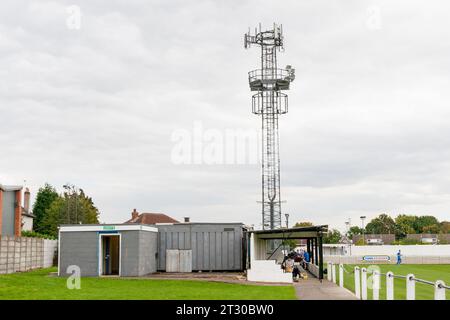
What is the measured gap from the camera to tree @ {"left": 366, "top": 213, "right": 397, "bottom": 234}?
131875mm

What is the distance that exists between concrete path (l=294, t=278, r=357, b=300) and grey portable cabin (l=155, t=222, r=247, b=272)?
9216mm

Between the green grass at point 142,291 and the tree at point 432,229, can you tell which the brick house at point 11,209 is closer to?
the green grass at point 142,291

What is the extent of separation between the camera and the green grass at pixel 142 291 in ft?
61.0

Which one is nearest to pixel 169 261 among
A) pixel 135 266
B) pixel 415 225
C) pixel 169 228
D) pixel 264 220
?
pixel 169 228

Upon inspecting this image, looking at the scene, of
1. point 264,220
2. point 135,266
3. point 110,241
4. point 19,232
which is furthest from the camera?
point 264,220

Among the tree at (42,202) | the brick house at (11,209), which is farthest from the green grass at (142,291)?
the tree at (42,202)

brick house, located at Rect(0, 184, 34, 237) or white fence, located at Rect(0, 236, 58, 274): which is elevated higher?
brick house, located at Rect(0, 184, 34, 237)

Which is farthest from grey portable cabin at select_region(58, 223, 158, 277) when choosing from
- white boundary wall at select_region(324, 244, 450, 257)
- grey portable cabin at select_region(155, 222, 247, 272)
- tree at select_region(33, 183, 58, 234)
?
tree at select_region(33, 183, 58, 234)

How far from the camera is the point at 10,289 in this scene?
814 inches

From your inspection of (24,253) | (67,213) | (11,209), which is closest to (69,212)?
(67,213)

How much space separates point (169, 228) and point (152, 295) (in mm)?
16376

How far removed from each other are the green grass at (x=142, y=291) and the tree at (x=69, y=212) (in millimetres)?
42240

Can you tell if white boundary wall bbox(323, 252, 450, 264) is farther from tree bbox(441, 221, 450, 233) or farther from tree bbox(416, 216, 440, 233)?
tree bbox(441, 221, 450, 233)
